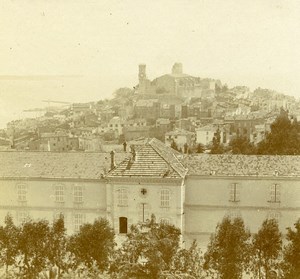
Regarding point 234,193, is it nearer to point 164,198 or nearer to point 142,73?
point 164,198

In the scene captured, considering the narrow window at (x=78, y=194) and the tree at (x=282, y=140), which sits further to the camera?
the tree at (x=282, y=140)

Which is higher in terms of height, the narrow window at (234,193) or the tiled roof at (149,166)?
the tiled roof at (149,166)

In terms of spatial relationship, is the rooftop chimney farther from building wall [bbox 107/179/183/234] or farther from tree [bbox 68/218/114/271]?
tree [bbox 68/218/114/271]

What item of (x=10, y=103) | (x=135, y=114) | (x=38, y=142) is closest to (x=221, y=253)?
(x=10, y=103)

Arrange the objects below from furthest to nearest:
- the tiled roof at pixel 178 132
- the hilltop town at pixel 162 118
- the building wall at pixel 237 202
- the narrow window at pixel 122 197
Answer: the tiled roof at pixel 178 132, the hilltop town at pixel 162 118, the building wall at pixel 237 202, the narrow window at pixel 122 197

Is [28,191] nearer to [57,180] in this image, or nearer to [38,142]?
[57,180]

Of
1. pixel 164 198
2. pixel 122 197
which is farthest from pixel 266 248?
pixel 122 197

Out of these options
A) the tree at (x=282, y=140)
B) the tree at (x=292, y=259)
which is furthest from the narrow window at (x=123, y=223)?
the tree at (x=282, y=140)

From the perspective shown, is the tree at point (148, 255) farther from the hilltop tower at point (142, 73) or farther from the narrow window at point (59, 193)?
the hilltop tower at point (142, 73)
